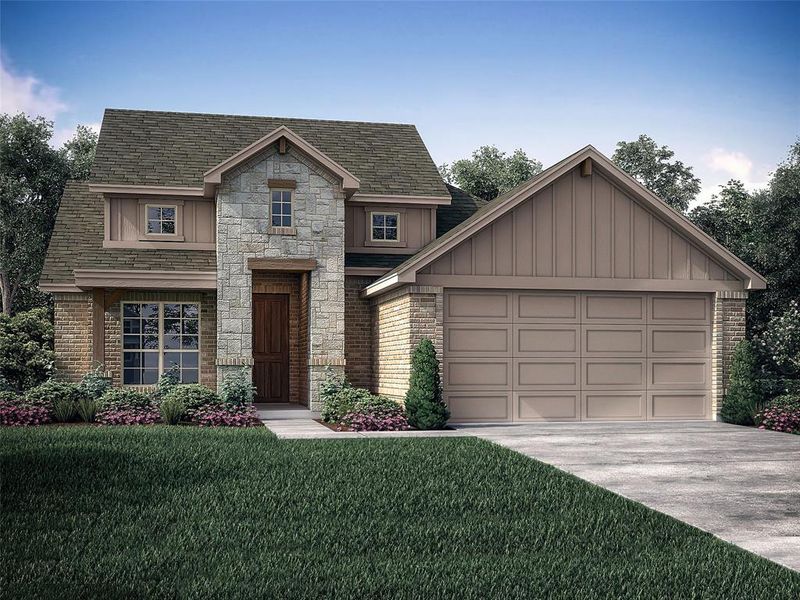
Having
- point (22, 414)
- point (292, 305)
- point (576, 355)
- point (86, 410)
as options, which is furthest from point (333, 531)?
point (292, 305)

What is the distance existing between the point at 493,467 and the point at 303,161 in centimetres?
1163

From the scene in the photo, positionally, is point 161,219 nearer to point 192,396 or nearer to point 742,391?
point 192,396

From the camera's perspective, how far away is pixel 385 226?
25125 millimetres

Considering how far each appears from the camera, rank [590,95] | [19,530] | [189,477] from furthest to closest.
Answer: [590,95] < [189,477] < [19,530]

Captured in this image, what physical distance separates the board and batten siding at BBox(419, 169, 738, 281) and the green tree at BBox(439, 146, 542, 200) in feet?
75.5

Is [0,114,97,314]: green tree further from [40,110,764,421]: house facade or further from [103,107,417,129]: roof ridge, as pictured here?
[40,110,764,421]: house facade

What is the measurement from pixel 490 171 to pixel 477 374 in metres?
26.6

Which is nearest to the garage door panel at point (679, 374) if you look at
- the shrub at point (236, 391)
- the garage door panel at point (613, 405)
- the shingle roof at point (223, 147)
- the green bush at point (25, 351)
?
the garage door panel at point (613, 405)

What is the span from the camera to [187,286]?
74.2ft

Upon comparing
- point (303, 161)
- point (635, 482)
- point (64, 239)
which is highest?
point (303, 161)

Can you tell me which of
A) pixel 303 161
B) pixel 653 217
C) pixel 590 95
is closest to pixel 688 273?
pixel 653 217

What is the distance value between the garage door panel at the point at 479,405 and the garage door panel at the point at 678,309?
3.86m

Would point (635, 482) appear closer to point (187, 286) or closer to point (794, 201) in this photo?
point (187, 286)

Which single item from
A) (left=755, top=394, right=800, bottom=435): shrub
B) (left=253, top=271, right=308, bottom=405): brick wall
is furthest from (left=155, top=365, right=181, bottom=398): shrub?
(left=755, top=394, right=800, bottom=435): shrub
